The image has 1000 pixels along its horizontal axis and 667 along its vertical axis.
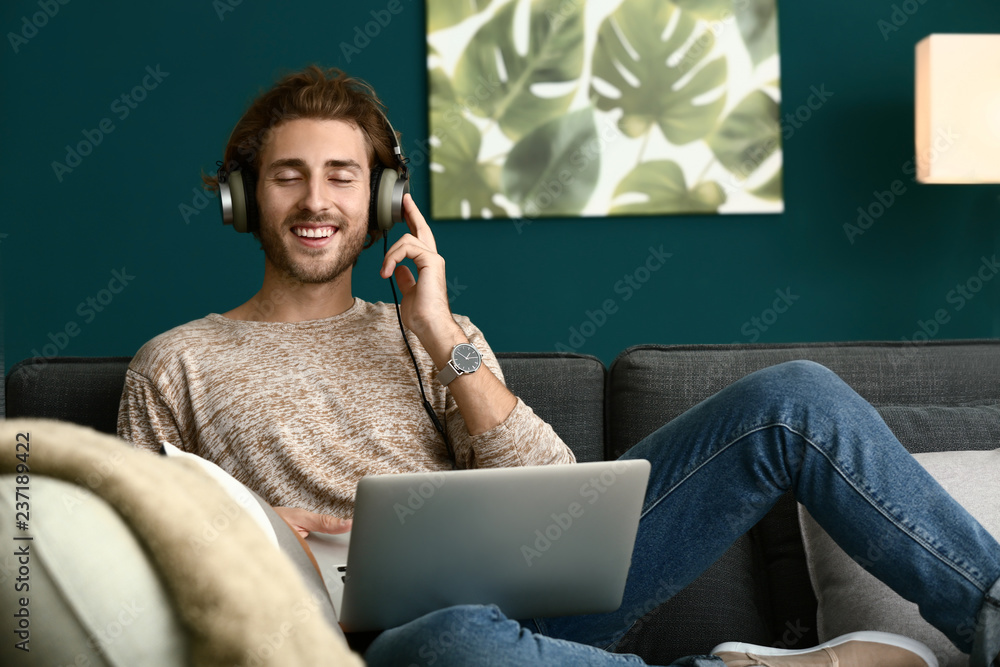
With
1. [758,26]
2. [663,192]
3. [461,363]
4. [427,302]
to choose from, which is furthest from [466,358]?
[758,26]

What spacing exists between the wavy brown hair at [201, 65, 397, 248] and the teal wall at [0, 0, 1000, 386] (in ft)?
2.76

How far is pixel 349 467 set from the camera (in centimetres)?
131

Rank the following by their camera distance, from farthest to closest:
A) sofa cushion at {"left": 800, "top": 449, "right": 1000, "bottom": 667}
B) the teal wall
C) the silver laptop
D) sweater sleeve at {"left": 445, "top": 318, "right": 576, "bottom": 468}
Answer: the teal wall < sweater sleeve at {"left": 445, "top": 318, "right": 576, "bottom": 468} < sofa cushion at {"left": 800, "top": 449, "right": 1000, "bottom": 667} < the silver laptop

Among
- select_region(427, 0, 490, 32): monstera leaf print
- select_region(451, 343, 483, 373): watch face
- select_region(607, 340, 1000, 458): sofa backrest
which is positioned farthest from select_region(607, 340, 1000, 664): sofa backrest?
select_region(427, 0, 490, 32): monstera leaf print

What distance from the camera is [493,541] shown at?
0.83 metres

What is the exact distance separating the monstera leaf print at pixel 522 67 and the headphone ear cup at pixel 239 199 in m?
1.07

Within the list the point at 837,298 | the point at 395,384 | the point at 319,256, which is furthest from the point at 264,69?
the point at 837,298

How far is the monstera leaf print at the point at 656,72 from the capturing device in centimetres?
242

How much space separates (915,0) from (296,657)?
8.76 feet

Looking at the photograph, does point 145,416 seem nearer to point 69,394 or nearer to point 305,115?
point 69,394

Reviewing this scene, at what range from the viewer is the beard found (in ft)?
4.87

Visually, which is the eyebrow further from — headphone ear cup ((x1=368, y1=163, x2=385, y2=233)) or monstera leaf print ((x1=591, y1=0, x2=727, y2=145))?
monstera leaf print ((x1=591, y1=0, x2=727, y2=145))

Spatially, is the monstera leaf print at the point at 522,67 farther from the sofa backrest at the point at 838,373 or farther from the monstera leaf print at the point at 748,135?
the sofa backrest at the point at 838,373

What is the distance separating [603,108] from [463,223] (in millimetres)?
522
